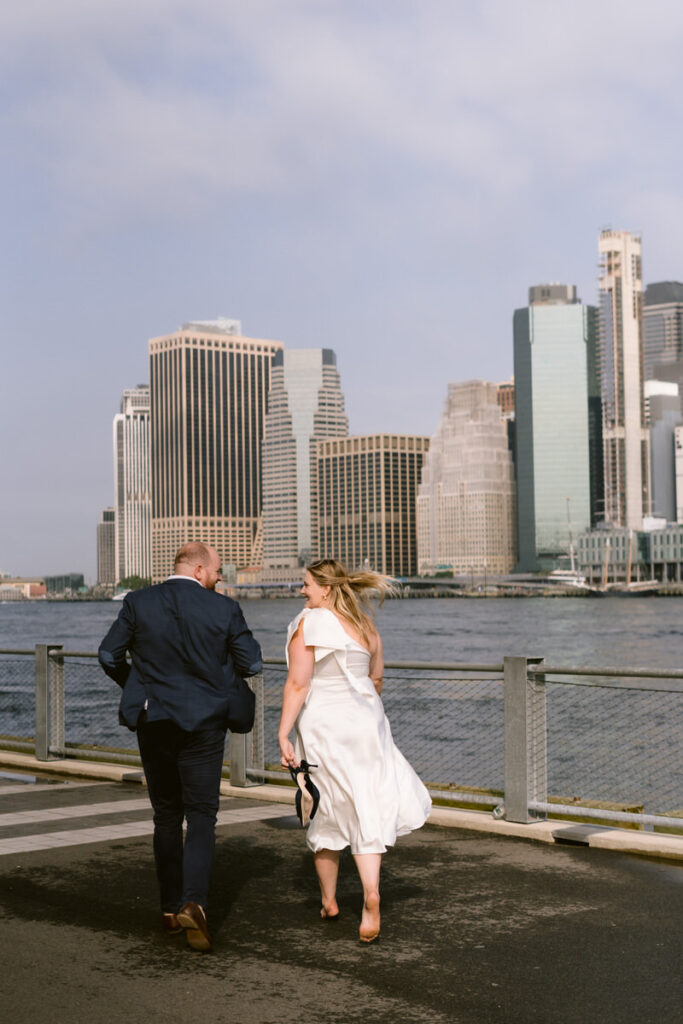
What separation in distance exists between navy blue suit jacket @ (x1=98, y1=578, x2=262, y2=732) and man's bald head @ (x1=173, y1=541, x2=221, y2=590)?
0.38 ft

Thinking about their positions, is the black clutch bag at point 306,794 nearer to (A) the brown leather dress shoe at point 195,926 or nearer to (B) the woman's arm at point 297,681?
(B) the woman's arm at point 297,681

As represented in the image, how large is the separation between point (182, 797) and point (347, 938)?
3.33ft

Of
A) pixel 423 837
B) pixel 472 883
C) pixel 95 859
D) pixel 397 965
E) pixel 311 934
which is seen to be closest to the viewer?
pixel 397 965

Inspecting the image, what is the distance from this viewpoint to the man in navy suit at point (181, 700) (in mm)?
5840

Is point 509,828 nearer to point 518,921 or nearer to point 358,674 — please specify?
point 518,921

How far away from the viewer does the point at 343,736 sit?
5934mm

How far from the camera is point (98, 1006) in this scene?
4.83 metres

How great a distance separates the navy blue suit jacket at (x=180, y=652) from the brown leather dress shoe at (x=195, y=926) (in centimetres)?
83

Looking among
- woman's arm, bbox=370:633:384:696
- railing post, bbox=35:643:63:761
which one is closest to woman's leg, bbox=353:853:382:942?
woman's arm, bbox=370:633:384:696

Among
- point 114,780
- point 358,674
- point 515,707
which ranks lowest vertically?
point 114,780

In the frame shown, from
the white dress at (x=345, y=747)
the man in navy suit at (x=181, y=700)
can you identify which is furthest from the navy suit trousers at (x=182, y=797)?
the white dress at (x=345, y=747)

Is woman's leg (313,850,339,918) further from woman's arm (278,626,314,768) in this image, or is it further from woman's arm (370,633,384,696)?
woman's arm (370,633,384,696)

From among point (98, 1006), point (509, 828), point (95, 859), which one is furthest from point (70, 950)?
point (509, 828)

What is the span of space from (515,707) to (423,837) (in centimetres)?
111
